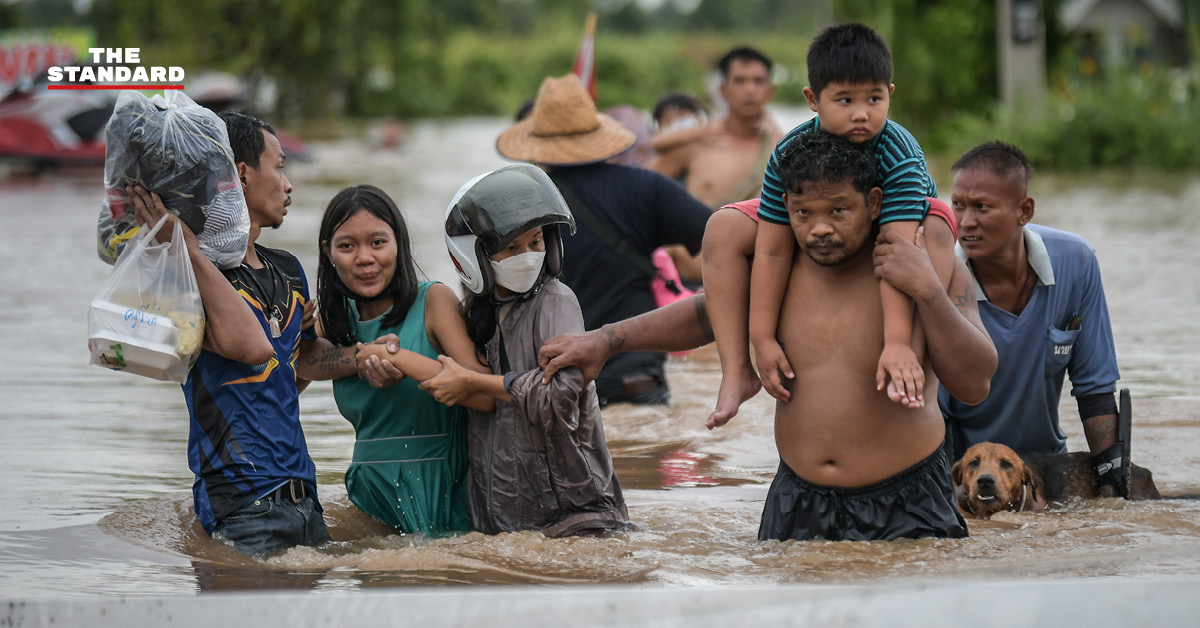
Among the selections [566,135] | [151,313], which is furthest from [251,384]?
[566,135]

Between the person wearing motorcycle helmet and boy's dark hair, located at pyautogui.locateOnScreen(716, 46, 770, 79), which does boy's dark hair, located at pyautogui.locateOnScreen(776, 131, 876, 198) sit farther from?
boy's dark hair, located at pyautogui.locateOnScreen(716, 46, 770, 79)

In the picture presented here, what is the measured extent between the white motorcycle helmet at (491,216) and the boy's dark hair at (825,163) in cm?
82

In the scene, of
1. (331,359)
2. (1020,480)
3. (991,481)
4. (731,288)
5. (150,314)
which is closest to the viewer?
(150,314)

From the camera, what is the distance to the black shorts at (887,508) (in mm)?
3697

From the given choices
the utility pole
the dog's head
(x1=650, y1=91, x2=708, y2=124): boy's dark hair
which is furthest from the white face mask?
the utility pole

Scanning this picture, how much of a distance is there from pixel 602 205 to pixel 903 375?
9.48 ft

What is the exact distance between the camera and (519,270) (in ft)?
13.1

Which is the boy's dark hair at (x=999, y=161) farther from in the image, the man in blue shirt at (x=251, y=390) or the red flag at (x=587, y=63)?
the red flag at (x=587, y=63)

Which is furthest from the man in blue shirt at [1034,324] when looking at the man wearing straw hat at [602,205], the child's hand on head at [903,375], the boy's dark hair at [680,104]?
the boy's dark hair at [680,104]

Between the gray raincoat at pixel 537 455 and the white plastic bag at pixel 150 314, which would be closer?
the white plastic bag at pixel 150 314

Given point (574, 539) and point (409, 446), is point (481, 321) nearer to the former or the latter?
point (409, 446)

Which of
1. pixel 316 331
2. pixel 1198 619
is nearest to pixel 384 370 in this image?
pixel 316 331

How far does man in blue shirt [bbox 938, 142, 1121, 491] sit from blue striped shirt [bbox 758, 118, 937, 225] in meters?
1.27

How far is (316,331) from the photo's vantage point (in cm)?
425
